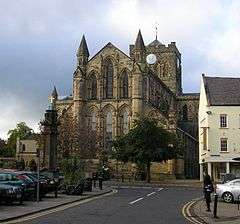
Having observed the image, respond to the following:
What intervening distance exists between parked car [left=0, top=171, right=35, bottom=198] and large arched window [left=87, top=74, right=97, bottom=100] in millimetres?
56556

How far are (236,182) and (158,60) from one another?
91503 mm

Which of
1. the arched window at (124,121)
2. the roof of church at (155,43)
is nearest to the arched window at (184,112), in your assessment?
the roof of church at (155,43)

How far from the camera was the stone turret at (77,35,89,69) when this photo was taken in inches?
3374

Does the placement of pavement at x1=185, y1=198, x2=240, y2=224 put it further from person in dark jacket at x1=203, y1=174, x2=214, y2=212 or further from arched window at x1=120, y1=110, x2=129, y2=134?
arched window at x1=120, y1=110, x2=129, y2=134

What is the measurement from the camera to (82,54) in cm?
8638

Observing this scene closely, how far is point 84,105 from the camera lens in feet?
276

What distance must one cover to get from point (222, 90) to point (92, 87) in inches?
1041

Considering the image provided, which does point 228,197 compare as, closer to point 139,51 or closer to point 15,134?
point 139,51

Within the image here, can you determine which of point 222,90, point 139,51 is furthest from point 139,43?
point 222,90

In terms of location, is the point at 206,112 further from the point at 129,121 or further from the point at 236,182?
the point at 236,182

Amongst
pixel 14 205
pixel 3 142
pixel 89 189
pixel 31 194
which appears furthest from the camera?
pixel 3 142

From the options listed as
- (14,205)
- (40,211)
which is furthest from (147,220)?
(14,205)

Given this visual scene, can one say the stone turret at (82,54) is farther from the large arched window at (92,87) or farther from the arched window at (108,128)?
the arched window at (108,128)

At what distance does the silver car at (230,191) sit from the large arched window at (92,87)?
56351mm
